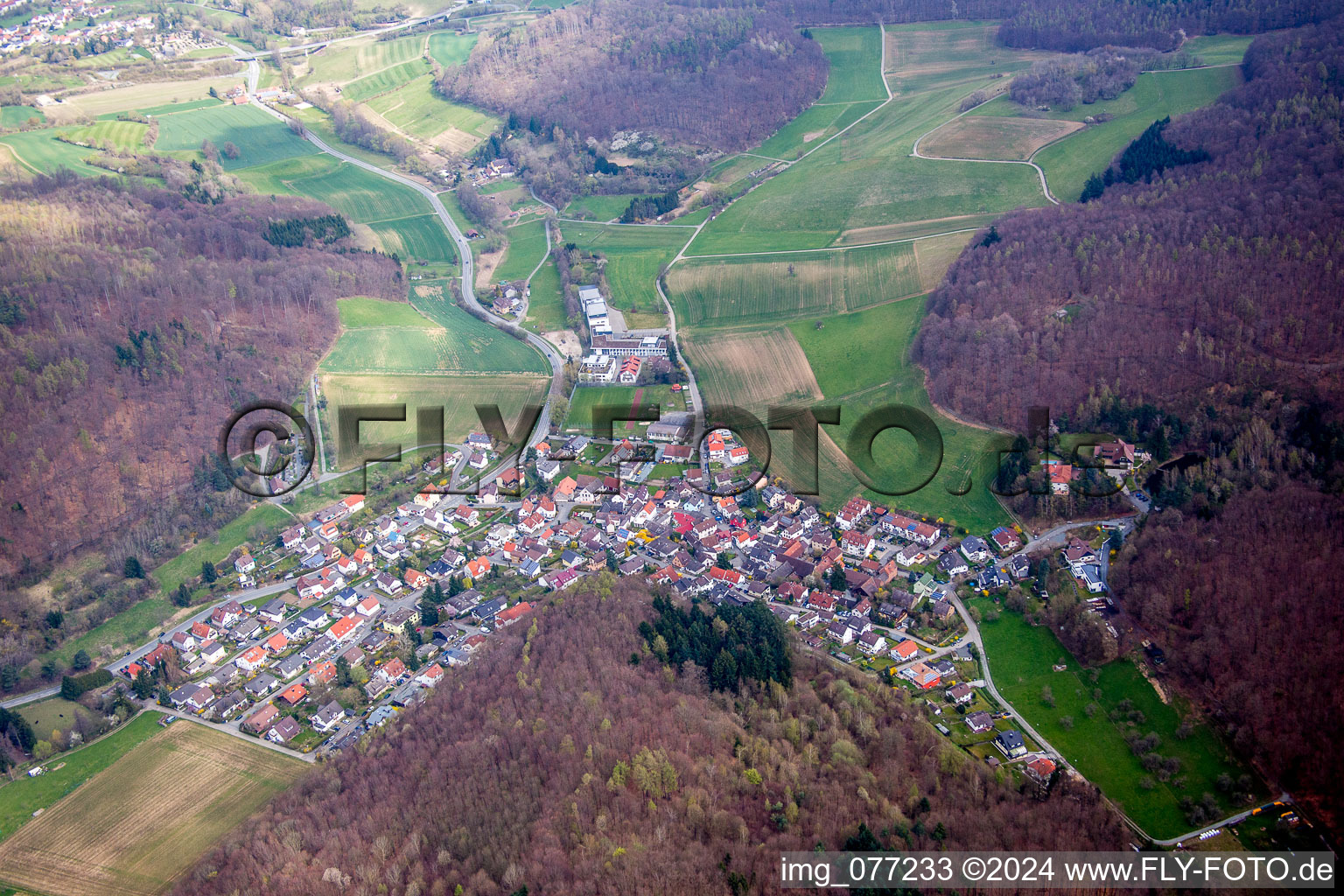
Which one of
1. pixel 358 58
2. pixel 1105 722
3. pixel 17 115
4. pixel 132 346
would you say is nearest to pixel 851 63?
pixel 358 58

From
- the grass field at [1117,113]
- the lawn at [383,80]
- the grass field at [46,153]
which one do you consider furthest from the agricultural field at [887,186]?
the grass field at [46,153]

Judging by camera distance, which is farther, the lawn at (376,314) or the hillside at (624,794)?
the lawn at (376,314)

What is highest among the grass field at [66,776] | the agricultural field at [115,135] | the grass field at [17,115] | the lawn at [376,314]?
the grass field at [17,115]

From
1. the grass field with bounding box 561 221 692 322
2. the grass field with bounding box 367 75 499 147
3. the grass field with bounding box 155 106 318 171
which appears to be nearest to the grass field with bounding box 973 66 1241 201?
the grass field with bounding box 561 221 692 322

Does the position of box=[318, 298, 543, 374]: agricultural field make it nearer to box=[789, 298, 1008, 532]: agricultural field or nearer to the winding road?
the winding road

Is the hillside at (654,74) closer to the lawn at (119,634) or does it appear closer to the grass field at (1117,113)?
the grass field at (1117,113)

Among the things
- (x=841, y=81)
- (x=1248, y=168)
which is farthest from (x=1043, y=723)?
(x=841, y=81)

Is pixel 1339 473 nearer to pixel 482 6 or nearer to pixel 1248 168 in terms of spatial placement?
pixel 1248 168

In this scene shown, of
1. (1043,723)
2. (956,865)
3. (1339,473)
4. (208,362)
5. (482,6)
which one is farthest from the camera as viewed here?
(482,6)
